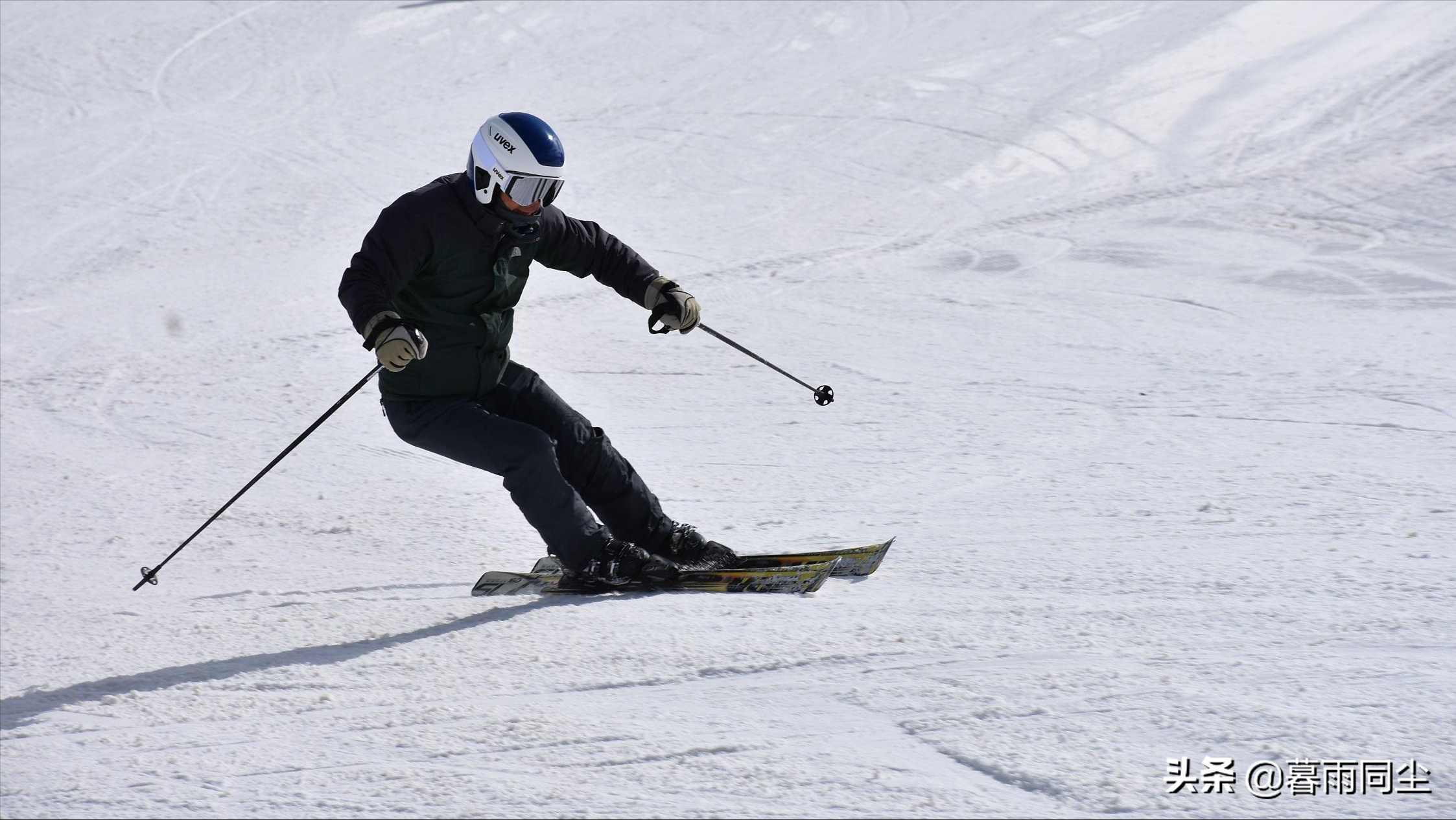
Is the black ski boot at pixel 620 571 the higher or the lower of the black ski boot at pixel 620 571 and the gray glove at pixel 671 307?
the lower

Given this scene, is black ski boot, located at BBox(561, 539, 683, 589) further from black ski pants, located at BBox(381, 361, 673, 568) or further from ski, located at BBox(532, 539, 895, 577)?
ski, located at BBox(532, 539, 895, 577)

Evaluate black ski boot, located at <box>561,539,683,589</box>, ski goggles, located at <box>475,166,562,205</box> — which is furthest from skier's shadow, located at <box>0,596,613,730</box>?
ski goggles, located at <box>475,166,562,205</box>

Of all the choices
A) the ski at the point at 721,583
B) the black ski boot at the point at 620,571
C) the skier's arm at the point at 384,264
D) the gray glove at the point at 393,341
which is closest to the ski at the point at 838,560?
the ski at the point at 721,583

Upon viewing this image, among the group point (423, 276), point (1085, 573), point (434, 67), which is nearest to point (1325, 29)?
point (434, 67)

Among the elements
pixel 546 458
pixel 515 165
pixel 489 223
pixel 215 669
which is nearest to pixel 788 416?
pixel 546 458

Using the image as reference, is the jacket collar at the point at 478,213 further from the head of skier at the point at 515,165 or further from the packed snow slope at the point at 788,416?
the packed snow slope at the point at 788,416

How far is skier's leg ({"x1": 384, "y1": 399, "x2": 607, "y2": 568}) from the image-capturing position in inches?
162

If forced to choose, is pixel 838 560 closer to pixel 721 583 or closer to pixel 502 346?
pixel 721 583

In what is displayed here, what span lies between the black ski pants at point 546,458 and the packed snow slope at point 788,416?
0.29 m

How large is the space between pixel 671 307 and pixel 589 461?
61 centimetres

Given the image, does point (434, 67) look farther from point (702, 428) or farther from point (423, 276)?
point (423, 276)

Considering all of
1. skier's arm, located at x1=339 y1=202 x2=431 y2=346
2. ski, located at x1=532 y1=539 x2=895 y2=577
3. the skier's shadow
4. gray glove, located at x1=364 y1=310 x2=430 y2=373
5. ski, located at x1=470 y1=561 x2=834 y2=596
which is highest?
skier's arm, located at x1=339 y1=202 x2=431 y2=346

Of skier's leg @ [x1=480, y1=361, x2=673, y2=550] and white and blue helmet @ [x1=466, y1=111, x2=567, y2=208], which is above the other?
white and blue helmet @ [x1=466, y1=111, x2=567, y2=208]

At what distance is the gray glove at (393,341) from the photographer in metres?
3.78
